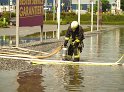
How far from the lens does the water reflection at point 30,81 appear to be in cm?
965

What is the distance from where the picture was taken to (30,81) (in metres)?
10.8

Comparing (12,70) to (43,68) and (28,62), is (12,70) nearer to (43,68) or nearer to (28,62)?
(43,68)

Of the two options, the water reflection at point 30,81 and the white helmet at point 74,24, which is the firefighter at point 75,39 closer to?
the white helmet at point 74,24

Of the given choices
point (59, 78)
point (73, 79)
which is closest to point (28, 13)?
point (59, 78)

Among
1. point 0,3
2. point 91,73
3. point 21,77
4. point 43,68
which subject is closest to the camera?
point 21,77

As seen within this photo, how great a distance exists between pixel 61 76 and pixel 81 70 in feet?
5.15

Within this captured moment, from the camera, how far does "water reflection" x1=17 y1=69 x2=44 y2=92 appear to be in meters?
9.65

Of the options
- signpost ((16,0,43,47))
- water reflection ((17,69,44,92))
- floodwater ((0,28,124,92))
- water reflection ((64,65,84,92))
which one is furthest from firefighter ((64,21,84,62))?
signpost ((16,0,43,47))

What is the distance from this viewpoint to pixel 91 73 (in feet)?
41.4

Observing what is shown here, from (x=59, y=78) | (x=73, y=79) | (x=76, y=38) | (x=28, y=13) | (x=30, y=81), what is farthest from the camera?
(x=28, y=13)

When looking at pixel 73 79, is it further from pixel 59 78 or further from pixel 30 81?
pixel 30 81

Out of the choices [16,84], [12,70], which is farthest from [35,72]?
[16,84]

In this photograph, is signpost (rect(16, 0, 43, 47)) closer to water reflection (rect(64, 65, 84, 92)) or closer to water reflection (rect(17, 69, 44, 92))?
water reflection (rect(64, 65, 84, 92))

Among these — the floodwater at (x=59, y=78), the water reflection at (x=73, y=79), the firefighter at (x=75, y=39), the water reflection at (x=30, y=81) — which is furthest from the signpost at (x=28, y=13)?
the water reflection at (x=30, y=81)
